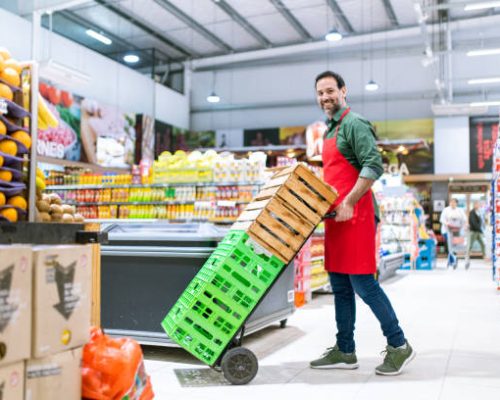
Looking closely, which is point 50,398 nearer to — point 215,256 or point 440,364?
point 215,256

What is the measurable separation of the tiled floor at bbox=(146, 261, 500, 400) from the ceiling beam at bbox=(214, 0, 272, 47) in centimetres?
1074

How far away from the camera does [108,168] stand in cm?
1494

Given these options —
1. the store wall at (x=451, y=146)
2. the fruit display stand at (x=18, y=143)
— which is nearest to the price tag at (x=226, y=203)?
the fruit display stand at (x=18, y=143)

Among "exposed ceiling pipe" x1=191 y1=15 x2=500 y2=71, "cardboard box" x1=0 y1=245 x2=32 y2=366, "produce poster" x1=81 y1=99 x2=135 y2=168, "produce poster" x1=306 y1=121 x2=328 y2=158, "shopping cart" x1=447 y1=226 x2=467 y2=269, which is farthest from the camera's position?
"exposed ceiling pipe" x1=191 y1=15 x2=500 y2=71

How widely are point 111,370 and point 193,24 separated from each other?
51.3ft

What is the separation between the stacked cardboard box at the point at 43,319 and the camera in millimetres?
1673

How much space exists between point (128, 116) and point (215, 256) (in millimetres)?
13500

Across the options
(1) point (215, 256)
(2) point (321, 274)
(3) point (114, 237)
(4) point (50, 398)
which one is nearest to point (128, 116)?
(2) point (321, 274)

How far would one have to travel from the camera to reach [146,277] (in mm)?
4078

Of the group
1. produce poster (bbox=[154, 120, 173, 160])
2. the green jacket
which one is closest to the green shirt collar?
the green jacket

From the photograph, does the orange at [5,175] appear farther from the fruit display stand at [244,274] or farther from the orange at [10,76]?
the fruit display stand at [244,274]

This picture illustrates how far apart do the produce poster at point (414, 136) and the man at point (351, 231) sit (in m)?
14.9

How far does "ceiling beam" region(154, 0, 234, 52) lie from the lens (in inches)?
600

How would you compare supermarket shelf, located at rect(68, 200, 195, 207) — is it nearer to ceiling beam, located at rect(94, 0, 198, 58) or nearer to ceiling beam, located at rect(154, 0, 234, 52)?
ceiling beam, located at rect(94, 0, 198, 58)
